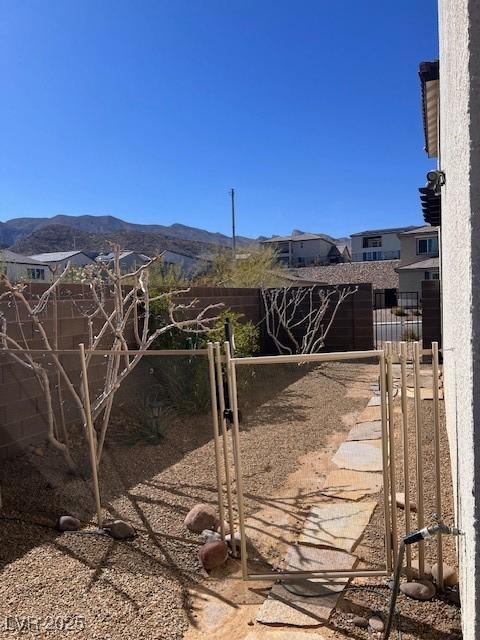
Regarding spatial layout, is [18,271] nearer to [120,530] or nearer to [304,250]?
[120,530]

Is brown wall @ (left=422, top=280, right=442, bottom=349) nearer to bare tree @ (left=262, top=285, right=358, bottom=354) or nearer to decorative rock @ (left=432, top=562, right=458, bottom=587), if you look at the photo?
bare tree @ (left=262, top=285, right=358, bottom=354)

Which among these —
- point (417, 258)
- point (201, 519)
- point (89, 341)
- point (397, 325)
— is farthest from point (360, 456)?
point (417, 258)

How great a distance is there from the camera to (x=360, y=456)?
17.4 ft

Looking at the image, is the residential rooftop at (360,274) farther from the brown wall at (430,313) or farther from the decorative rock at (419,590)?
the decorative rock at (419,590)

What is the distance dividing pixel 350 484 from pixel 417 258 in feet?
125

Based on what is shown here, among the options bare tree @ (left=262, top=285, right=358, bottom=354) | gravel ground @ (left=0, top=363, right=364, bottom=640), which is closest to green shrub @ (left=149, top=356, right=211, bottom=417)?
gravel ground @ (left=0, top=363, right=364, bottom=640)

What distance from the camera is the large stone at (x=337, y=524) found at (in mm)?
3523

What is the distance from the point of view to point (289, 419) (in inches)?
268

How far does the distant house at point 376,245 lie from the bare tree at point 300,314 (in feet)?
166

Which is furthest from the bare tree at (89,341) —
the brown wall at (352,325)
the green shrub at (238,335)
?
the brown wall at (352,325)

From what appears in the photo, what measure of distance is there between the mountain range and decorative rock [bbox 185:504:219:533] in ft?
153

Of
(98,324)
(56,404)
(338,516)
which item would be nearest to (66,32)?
(98,324)

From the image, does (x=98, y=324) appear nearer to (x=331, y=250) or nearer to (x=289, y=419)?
(x=289, y=419)

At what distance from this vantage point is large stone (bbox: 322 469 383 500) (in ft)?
14.3
